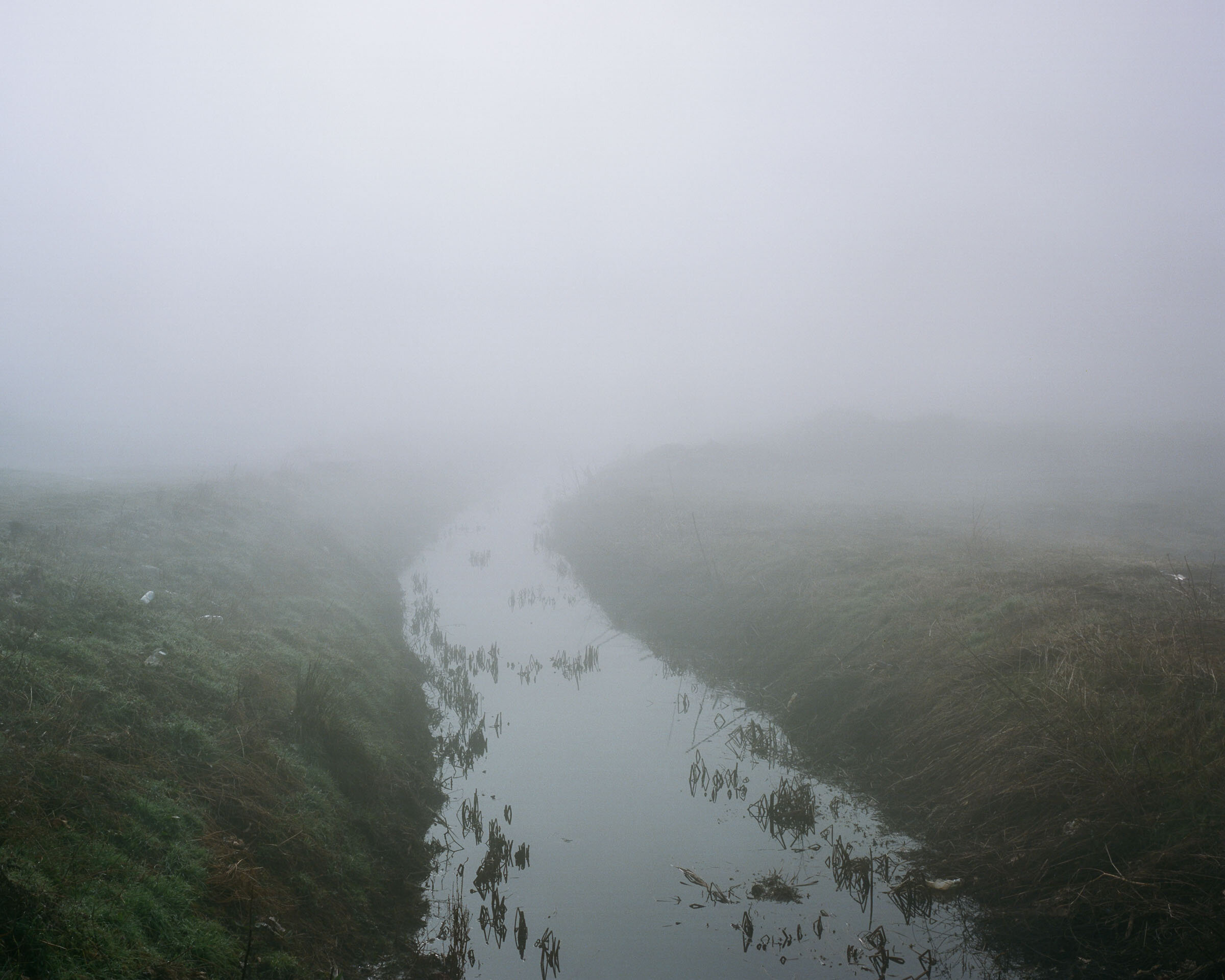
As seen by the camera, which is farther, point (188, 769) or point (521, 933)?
point (521, 933)

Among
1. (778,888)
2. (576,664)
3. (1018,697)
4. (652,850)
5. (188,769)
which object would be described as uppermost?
(1018,697)

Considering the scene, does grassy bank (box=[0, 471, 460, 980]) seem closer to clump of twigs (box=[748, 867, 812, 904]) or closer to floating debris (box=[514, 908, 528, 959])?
floating debris (box=[514, 908, 528, 959])

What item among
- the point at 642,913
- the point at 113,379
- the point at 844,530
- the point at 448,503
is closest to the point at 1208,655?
the point at 642,913

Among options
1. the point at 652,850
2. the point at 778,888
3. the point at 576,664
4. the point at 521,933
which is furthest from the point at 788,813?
the point at 576,664

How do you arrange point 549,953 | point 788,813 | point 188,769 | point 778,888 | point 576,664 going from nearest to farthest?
1. point 188,769
2. point 549,953
3. point 778,888
4. point 788,813
5. point 576,664

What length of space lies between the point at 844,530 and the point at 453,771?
19718 mm

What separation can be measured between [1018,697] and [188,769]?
12583 mm

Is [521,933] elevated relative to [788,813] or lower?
lower

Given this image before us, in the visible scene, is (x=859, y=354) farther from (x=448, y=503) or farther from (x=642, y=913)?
(x=642, y=913)

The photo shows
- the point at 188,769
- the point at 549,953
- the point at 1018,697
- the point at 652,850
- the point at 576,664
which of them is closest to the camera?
the point at 188,769

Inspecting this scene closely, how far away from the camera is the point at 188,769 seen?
27.6 feet

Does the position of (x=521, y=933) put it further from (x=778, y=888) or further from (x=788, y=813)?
(x=788, y=813)

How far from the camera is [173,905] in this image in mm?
6184

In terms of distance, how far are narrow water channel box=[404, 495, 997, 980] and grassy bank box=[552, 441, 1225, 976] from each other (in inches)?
40.5
